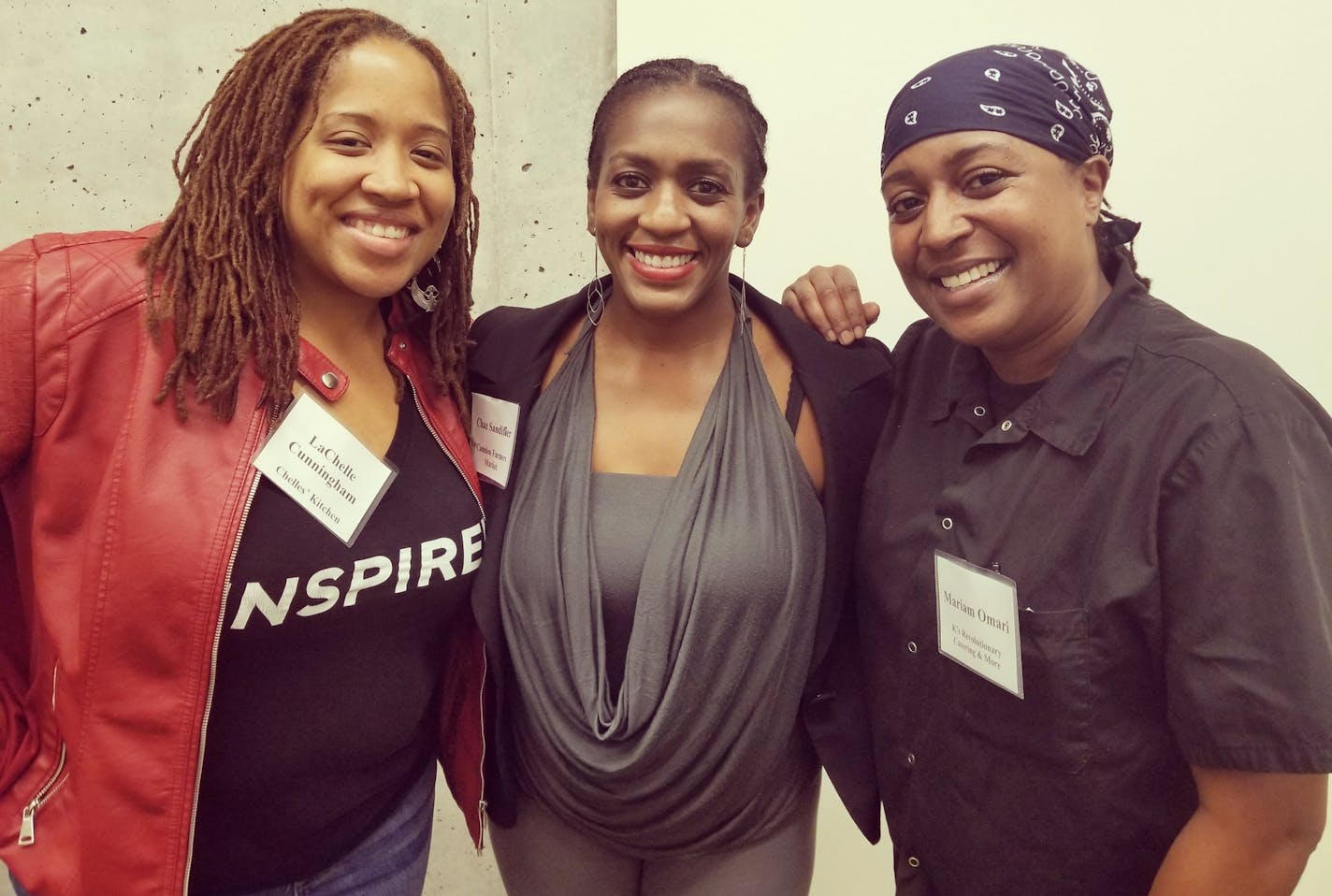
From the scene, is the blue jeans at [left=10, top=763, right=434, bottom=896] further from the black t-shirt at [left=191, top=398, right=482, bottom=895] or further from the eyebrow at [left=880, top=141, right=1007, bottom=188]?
the eyebrow at [left=880, top=141, right=1007, bottom=188]

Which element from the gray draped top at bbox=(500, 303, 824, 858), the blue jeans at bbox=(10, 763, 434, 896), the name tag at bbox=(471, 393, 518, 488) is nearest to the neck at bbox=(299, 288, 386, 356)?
the name tag at bbox=(471, 393, 518, 488)

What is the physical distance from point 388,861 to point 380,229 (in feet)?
3.02

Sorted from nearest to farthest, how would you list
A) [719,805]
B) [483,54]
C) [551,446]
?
[719,805]
[551,446]
[483,54]

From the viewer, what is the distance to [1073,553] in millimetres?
962

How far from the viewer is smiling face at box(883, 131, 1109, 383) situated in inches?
40.0

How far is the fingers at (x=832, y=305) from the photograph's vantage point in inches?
55.7

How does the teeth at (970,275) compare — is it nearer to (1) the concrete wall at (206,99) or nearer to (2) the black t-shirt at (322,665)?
(2) the black t-shirt at (322,665)

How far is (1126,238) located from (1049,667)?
58 centimetres

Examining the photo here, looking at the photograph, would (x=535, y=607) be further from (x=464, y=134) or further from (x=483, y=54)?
(x=483, y=54)

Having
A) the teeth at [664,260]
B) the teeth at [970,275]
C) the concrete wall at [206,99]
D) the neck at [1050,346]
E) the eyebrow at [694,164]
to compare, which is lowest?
the neck at [1050,346]

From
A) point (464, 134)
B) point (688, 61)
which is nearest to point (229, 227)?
point (464, 134)

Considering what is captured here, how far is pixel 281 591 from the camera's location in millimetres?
995

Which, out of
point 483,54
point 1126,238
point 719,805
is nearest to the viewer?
point 1126,238

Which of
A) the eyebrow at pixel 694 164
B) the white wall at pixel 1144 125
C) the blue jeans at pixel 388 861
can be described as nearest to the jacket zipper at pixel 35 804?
the blue jeans at pixel 388 861
